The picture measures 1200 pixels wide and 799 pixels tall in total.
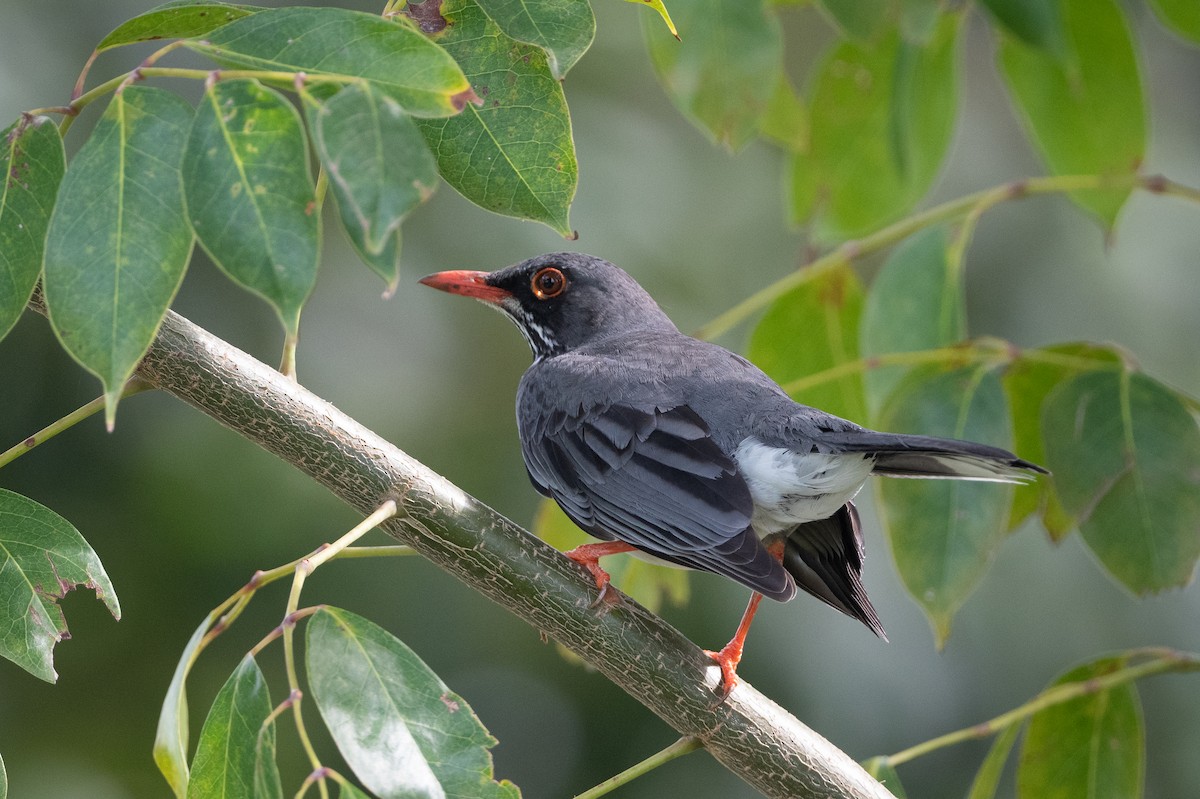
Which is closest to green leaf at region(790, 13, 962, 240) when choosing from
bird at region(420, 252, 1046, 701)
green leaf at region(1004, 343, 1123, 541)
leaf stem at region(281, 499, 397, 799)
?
bird at region(420, 252, 1046, 701)

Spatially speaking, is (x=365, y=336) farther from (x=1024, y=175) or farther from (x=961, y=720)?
(x=1024, y=175)

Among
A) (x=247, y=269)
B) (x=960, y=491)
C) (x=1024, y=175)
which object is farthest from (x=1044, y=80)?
(x=1024, y=175)

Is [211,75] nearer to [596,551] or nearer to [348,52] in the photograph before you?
[348,52]

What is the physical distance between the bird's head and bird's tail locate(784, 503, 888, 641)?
1311 millimetres

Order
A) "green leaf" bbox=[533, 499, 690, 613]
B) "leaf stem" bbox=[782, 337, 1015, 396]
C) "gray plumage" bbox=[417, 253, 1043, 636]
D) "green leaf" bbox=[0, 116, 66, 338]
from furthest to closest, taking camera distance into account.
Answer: "green leaf" bbox=[533, 499, 690, 613] → "leaf stem" bbox=[782, 337, 1015, 396] → "gray plumage" bbox=[417, 253, 1043, 636] → "green leaf" bbox=[0, 116, 66, 338]

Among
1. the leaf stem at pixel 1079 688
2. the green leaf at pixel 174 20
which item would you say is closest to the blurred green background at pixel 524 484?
the leaf stem at pixel 1079 688

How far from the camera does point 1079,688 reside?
3.21 m

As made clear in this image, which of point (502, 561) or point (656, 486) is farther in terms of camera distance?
point (656, 486)

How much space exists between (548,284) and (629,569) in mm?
1341

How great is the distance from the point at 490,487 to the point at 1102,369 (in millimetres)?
4384

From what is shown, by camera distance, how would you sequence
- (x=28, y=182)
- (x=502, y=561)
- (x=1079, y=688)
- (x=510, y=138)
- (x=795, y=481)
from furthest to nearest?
(x=795, y=481)
(x=1079, y=688)
(x=502, y=561)
(x=510, y=138)
(x=28, y=182)

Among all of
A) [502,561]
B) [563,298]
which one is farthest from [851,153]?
[502,561]

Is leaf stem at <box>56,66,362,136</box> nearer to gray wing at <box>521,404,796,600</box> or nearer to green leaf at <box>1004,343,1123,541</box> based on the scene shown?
gray wing at <box>521,404,796,600</box>

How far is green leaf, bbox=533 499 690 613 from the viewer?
3.83 meters
